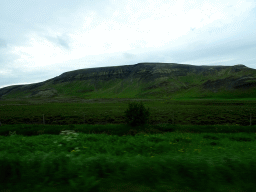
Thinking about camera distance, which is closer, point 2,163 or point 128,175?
point 128,175

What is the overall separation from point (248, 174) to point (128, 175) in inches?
113

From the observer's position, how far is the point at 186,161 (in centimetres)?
413

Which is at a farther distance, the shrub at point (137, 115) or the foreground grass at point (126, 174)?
the shrub at point (137, 115)

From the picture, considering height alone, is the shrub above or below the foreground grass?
below

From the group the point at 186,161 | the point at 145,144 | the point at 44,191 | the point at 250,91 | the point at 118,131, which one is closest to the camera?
the point at 44,191

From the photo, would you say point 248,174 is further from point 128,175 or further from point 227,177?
point 128,175

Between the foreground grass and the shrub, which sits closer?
the foreground grass

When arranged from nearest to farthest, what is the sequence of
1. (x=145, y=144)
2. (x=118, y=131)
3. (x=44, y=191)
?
1. (x=44, y=191)
2. (x=145, y=144)
3. (x=118, y=131)

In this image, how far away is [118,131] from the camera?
15.8 meters

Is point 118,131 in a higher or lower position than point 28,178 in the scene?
lower

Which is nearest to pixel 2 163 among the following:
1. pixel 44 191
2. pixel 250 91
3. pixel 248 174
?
pixel 44 191

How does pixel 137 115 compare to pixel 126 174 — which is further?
pixel 137 115

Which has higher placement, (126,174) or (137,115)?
(126,174)

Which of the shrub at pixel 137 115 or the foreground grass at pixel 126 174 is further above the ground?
the foreground grass at pixel 126 174
